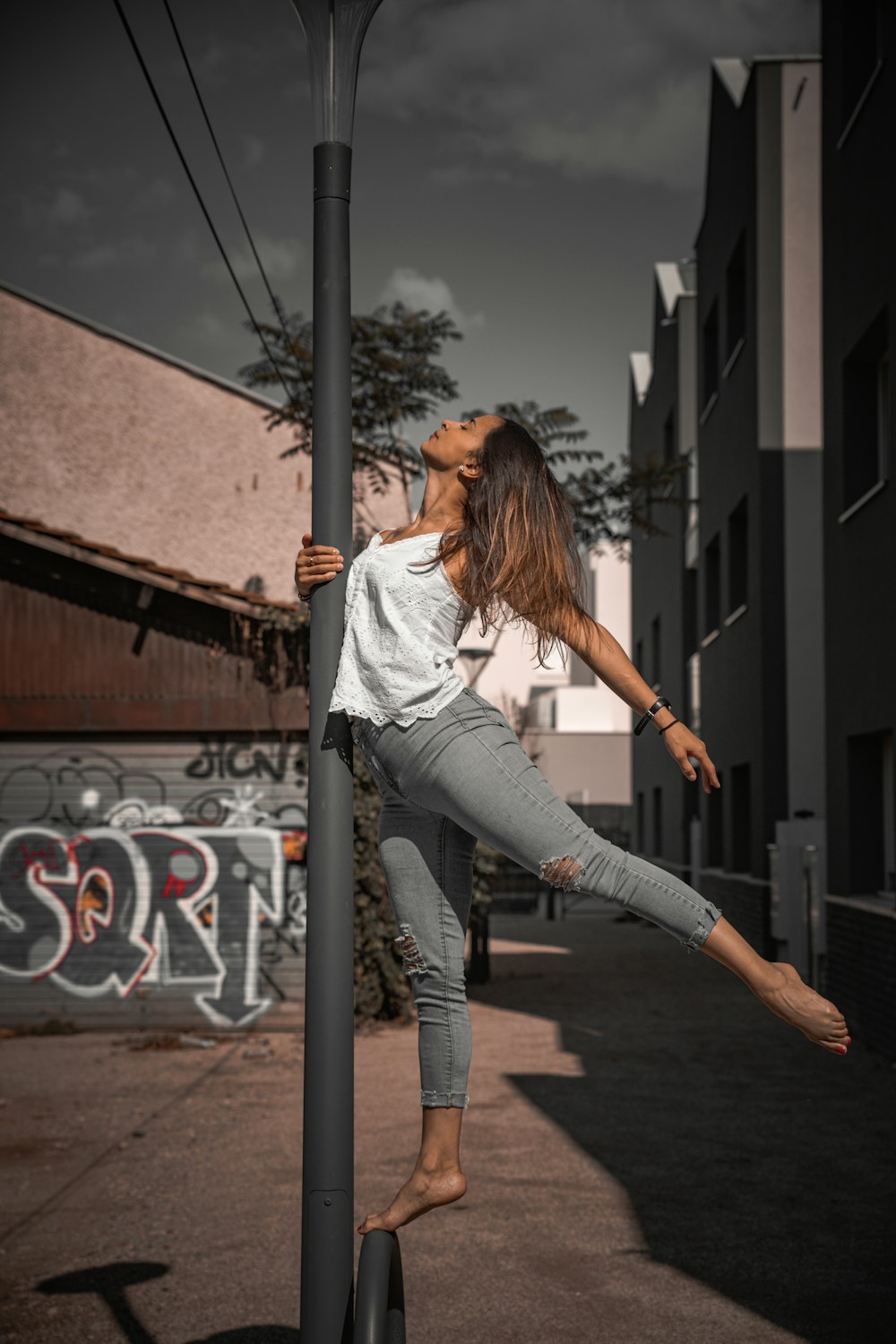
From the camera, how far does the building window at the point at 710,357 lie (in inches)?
819

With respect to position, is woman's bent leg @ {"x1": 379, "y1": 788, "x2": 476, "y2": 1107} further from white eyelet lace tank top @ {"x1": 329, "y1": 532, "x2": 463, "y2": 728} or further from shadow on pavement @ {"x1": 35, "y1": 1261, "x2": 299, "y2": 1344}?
shadow on pavement @ {"x1": 35, "y1": 1261, "x2": 299, "y2": 1344}

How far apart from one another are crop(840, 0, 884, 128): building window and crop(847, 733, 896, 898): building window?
532cm

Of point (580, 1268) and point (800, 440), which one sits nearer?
point (580, 1268)

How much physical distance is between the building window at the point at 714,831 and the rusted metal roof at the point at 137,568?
34.6 feet

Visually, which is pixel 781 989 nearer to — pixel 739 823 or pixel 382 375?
pixel 382 375

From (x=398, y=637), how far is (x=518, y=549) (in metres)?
0.30

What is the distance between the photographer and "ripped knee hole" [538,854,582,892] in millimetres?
2648

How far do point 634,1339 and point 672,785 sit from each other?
72.7 ft

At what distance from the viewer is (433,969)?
294 centimetres

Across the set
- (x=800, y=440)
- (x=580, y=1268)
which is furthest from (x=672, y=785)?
(x=580, y=1268)

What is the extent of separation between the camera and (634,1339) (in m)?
4.79

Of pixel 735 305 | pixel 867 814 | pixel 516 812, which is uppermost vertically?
pixel 735 305

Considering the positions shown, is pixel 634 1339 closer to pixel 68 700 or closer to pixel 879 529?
pixel 879 529

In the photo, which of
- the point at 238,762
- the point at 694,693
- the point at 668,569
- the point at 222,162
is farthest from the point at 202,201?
the point at 668,569
